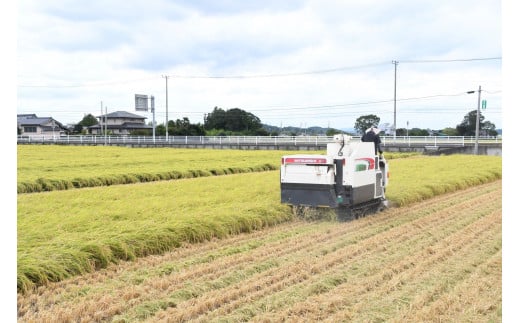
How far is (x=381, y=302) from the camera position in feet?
13.8

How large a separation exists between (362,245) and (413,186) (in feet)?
18.8

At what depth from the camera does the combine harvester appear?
771 centimetres

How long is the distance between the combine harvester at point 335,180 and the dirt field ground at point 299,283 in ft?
2.76

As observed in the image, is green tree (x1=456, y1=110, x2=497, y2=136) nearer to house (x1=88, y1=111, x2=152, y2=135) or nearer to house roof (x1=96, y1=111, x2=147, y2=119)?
house (x1=88, y1=111, x2=152, y2=135)

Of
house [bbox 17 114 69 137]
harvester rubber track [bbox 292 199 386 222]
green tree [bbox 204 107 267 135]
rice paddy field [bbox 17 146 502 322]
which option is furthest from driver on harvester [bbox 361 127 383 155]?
house [bbox 17 114 69 137]

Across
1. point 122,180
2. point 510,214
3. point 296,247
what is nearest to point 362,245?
point 296,247

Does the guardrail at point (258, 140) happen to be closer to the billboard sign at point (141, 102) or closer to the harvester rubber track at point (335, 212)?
the billboard sign at point (141, 102)

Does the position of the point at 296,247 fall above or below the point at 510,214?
below

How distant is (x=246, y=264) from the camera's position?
17.5ft

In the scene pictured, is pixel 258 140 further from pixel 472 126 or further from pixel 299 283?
pixel 299 283

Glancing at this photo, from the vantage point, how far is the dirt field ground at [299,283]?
3959 millimetres

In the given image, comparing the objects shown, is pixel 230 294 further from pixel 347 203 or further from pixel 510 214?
pixel 347 203

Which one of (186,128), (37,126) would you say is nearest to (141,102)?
(186,128)

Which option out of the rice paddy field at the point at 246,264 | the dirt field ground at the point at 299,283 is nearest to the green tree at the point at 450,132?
the rice paddy field at the point at 246,264
